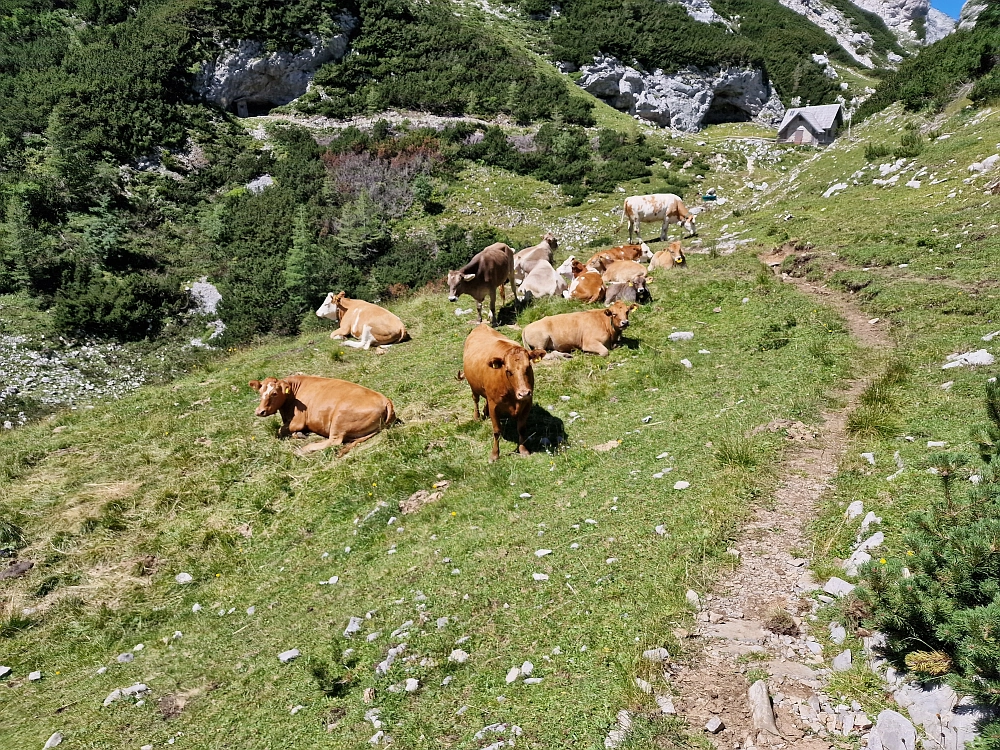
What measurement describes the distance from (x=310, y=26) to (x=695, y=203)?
3777 centimetres

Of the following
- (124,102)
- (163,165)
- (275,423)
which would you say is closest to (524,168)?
(163,165)

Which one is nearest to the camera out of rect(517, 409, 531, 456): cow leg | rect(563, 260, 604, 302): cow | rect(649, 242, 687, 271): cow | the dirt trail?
the dirt trail

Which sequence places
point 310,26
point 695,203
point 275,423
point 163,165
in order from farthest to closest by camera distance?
point 310,26
point 163,165
point 695,203
point 275,423

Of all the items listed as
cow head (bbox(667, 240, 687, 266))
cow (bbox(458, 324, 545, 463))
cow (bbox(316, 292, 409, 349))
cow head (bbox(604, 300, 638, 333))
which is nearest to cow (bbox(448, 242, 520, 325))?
cow (bbox(316, 292, 409, 349))

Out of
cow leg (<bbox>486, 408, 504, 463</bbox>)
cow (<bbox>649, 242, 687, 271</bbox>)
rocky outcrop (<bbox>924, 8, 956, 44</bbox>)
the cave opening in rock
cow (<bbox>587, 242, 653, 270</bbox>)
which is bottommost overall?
cow leg (<bbox>486, 408, 504, 463</bbox>)

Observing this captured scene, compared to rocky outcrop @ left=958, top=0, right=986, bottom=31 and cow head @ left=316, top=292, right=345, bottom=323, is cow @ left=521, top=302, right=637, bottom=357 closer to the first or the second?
cow head @ left=316, top=292, right=345, bottom=323

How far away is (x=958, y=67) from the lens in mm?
22047

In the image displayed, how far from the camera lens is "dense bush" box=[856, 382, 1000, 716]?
2.89 m

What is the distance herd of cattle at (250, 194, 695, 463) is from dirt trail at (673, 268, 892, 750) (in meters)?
3.83

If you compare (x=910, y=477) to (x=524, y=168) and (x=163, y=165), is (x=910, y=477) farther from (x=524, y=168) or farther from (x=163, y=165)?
(x=163, y=165)

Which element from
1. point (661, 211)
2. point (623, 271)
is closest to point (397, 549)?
point (623, 271)

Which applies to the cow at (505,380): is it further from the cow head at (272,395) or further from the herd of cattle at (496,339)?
the cow head at (272,395)

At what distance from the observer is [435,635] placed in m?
5.24

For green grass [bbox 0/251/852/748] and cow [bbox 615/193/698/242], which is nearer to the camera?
green grass [bbox 0/251/852/748]
